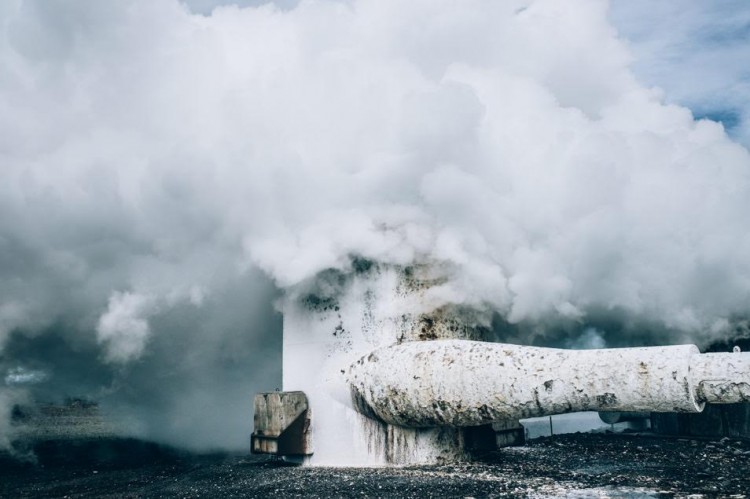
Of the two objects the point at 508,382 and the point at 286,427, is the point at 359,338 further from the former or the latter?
the point at 508,382

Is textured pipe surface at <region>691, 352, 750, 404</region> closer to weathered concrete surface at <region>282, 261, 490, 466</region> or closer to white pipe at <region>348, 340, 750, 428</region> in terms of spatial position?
white pipe at <region>348, 340, 750, 428</region>

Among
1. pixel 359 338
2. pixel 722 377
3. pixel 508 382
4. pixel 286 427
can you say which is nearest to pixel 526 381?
pixel 508 382

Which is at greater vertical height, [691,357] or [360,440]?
[691,357]

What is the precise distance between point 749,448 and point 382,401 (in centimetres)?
415

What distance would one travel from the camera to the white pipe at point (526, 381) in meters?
4.70

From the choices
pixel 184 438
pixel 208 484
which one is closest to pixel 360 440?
pixel 208 484

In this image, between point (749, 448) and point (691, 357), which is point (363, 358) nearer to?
point (691, 357)

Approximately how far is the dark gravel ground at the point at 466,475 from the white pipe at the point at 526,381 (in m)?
0.56

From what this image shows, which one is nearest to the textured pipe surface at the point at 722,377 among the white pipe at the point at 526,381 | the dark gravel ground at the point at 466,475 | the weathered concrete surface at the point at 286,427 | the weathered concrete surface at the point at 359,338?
the white pipe at the point at 526,381

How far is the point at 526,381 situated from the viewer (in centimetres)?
542

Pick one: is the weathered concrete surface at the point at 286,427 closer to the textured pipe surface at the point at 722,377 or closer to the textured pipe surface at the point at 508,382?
the textured pipe surface at the point at 508,382

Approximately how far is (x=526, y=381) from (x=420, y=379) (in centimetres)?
104

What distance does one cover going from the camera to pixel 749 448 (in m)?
6.94

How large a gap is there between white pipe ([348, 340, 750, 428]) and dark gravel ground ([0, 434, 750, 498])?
56 centimetres
